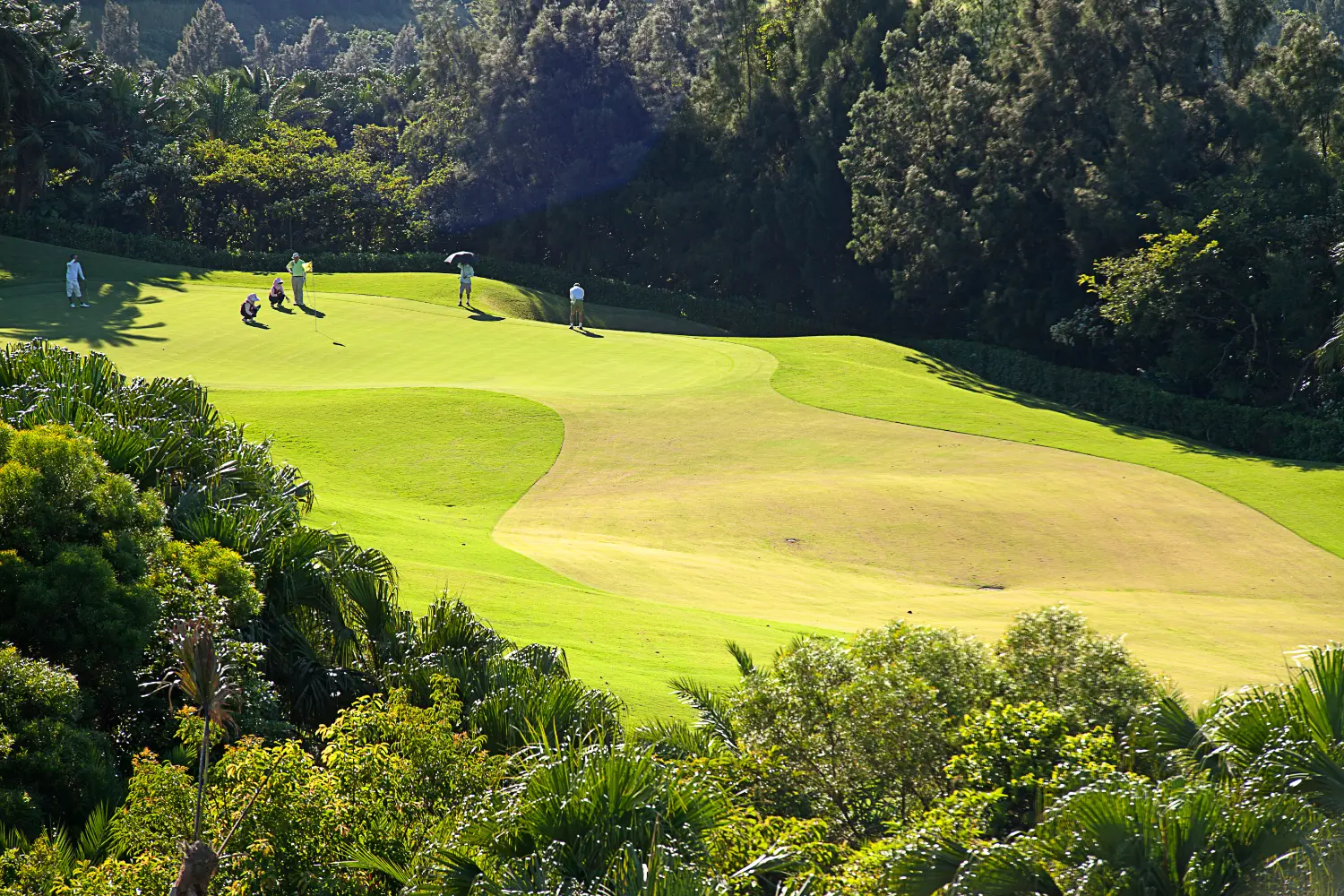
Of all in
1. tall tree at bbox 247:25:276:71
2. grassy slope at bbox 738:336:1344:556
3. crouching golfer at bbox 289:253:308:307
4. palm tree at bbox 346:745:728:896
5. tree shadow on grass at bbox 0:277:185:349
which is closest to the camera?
palm tree at bbox 346:745:728:896

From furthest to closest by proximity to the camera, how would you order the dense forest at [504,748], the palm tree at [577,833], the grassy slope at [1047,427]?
the grassy slope at [1047,427]
the palm tree at [577,833]
the dense forest at [504,748]

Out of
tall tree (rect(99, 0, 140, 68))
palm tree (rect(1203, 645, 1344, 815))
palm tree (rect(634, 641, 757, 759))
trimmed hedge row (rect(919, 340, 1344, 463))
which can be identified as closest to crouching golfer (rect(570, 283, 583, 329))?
trimmed hedge row (rect(919, 340, 1344, 463))

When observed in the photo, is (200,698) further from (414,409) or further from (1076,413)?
(1076,413)

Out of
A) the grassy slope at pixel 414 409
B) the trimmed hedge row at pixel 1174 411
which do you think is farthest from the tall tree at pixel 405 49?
the trimmed hedge row at pixel 1174 411

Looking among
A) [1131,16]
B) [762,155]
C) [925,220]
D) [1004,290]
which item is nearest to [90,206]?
[762,155]

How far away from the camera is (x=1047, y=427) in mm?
29719

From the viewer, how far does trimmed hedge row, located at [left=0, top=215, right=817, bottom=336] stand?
46.0 meters

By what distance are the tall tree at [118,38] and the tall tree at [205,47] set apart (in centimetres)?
367

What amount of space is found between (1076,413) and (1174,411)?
2910 mm

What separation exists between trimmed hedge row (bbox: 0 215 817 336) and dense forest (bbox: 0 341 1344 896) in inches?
1509

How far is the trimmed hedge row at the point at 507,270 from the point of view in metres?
46.0

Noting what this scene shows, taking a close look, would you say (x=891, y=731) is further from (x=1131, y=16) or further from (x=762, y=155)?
(x=762, y=155)

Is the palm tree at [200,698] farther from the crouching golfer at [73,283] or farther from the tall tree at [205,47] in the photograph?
the tall tree at [205,47]

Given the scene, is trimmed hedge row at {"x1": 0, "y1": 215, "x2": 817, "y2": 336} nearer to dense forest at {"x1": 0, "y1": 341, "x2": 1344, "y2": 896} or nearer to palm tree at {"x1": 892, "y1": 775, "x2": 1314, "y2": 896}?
dense forest at {"x1": 0, "y1": 341, "x2": 1344, "y2": 896}
